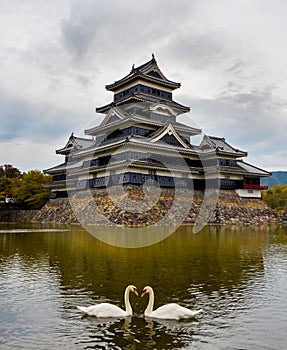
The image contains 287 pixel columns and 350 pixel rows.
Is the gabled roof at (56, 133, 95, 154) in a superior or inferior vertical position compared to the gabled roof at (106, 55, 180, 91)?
inferior

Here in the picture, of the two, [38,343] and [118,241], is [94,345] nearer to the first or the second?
[38,343]

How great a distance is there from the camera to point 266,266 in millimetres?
13680

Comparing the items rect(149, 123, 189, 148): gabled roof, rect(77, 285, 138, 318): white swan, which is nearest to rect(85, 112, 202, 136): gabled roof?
rect(149, 123, 189, 148): gabled roof

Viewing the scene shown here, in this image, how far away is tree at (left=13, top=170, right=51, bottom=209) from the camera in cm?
5425

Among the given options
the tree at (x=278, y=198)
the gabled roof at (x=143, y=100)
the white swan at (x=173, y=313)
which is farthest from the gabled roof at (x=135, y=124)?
the white swan at (x=173, y=313)

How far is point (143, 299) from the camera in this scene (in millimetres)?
9078

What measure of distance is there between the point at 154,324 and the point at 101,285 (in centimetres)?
335

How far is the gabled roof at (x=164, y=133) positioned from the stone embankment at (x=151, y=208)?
19.3 feet

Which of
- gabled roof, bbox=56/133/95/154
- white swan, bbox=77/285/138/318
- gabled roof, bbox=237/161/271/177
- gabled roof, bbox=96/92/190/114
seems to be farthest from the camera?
gabled roof, bbox=56/133/95/154

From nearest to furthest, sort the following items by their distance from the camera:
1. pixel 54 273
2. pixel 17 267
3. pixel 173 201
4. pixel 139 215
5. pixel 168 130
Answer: pixel 54 273 < pixel 17 267 < pixel 139 215 < pixel 173 201 < pixel 168 130

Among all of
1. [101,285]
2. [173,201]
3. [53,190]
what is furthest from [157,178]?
[101,285]

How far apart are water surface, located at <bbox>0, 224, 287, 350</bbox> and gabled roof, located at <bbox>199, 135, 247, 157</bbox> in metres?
30.7

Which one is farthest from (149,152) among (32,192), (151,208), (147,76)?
(32,192)

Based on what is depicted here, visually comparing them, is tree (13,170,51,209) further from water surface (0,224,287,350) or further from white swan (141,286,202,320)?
white swan (141,286,202,320)
